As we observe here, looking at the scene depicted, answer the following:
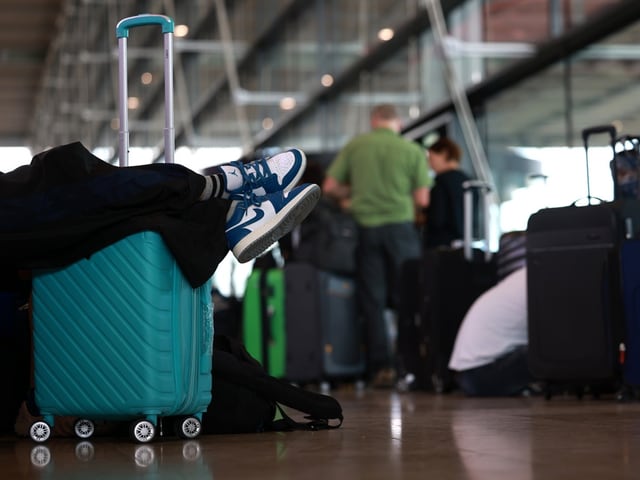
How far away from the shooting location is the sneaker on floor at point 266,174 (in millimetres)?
3549

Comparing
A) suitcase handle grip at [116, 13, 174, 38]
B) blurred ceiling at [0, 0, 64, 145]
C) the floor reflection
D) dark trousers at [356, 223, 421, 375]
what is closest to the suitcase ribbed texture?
the floor reflection

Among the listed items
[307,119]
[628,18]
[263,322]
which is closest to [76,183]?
[263,322]

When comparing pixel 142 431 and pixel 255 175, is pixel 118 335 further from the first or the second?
pixel 255 175

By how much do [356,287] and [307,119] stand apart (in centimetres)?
792

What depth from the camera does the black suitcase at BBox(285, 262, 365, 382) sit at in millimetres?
8023

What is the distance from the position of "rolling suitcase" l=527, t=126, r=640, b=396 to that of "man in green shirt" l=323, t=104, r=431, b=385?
2.52m

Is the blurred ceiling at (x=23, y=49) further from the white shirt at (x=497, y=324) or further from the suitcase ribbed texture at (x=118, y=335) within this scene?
the suitcase ribbed texture at (x=118, y=335)

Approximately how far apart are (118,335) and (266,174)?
0.59 meters

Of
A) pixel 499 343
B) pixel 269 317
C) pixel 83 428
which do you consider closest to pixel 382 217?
pixel 269 317

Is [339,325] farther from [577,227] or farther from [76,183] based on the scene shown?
[76,183]

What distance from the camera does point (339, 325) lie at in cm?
818

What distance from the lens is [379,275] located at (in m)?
8.24

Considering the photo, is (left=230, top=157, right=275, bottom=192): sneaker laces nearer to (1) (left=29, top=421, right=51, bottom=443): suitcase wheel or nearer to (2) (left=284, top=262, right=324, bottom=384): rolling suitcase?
(1) (left=29, top=421, right=51, bottom=443): suitcase wheel

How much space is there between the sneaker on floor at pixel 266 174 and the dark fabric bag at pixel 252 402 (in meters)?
0.53
